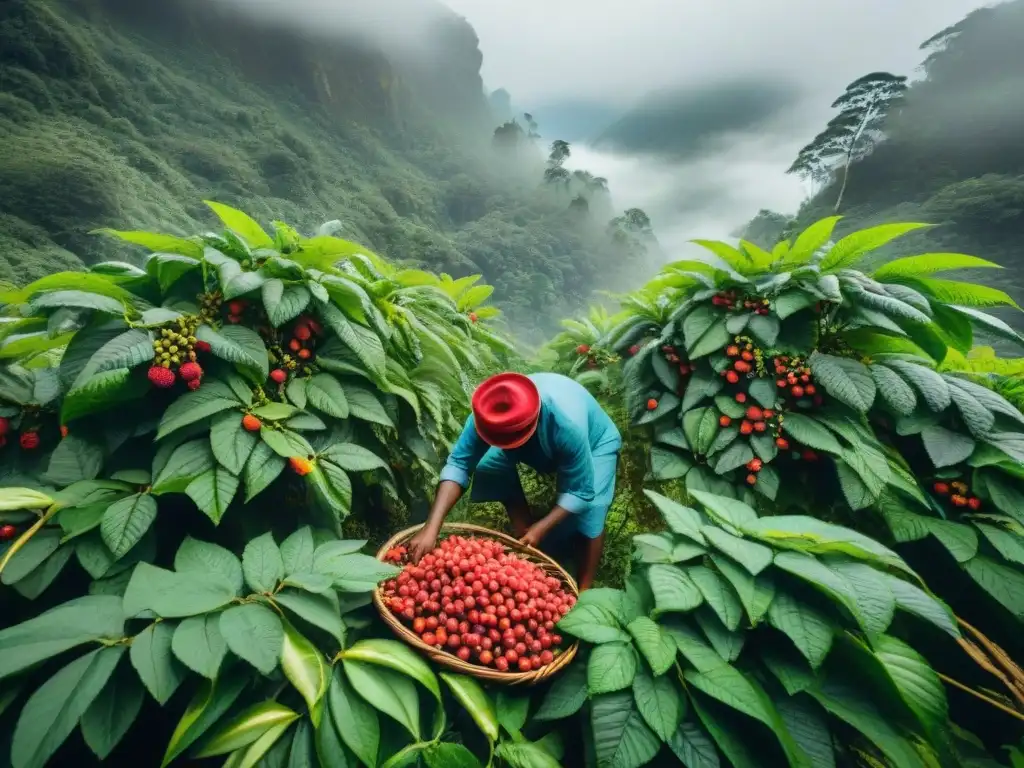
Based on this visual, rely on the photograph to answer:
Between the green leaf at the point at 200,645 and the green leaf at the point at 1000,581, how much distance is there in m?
2.49

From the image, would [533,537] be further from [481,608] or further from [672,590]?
[672,590]

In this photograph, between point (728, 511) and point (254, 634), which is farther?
point (728, 511)

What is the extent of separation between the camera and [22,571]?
125 cm

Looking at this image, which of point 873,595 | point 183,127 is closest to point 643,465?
point 873,595

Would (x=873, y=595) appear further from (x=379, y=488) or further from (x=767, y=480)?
(x=379, y=488)

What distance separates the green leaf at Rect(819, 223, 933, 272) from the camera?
2.23m

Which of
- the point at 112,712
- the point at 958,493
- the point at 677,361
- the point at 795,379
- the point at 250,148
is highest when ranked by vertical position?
the point at 250,148

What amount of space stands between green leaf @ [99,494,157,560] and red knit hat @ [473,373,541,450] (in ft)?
3.61

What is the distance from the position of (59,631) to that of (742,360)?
2612 millimetres

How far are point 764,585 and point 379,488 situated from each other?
5.65 feet

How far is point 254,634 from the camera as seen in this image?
1124mm

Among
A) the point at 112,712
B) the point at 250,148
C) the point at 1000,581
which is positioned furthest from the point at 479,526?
the point at 250,148

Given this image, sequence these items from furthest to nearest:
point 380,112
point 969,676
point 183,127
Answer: point 380,112, point 183,127, point 969,676

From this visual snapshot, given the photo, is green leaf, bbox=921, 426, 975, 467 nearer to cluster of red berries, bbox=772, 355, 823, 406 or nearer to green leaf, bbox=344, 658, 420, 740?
cluster of red berries, bbox=772, 355, 823, 406
